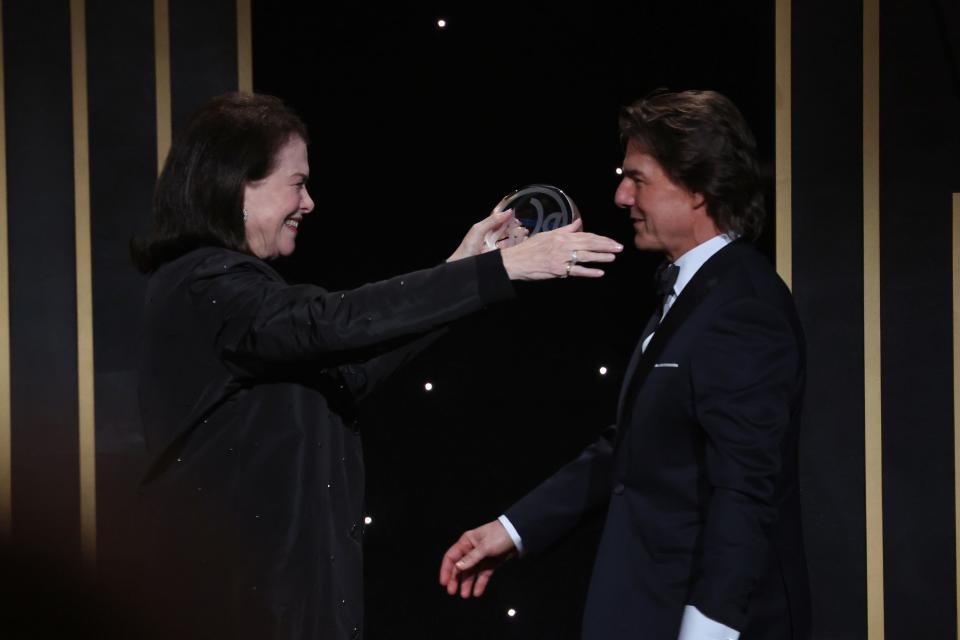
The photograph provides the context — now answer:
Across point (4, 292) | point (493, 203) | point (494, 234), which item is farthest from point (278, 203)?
point (4, 292)

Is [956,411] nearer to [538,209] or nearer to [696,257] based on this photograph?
[696,257]

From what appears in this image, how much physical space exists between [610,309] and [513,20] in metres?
0.74

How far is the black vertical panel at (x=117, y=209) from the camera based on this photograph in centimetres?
253

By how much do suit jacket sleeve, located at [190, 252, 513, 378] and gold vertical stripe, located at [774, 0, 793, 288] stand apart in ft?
3.85

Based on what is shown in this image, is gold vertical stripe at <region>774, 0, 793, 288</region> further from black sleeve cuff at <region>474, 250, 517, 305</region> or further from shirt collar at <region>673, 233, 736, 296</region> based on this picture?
black sleeve cuff at <region>474, 250, 517, 305</region>

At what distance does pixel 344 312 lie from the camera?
1.51 meters

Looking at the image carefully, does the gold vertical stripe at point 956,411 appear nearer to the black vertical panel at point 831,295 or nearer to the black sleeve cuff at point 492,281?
the black vertical panel at point 831,295

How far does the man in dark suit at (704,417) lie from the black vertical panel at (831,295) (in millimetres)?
770

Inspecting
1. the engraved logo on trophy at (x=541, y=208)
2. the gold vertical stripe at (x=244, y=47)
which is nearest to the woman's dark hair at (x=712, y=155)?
the engraved logo on trophy at (x=541, y=208)

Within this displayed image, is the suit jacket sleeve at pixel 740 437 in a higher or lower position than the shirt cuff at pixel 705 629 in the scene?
higher

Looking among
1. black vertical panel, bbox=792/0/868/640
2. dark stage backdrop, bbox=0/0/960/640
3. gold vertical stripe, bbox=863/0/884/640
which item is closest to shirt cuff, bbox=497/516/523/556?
dark stage backdrop, bbox=0/0/960/640

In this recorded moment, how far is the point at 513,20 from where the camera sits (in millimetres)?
2506

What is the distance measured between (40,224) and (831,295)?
6.32ft

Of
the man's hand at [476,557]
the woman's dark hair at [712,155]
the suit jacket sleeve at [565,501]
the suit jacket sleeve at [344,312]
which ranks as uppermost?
the woman's dark hair at [712,155]
